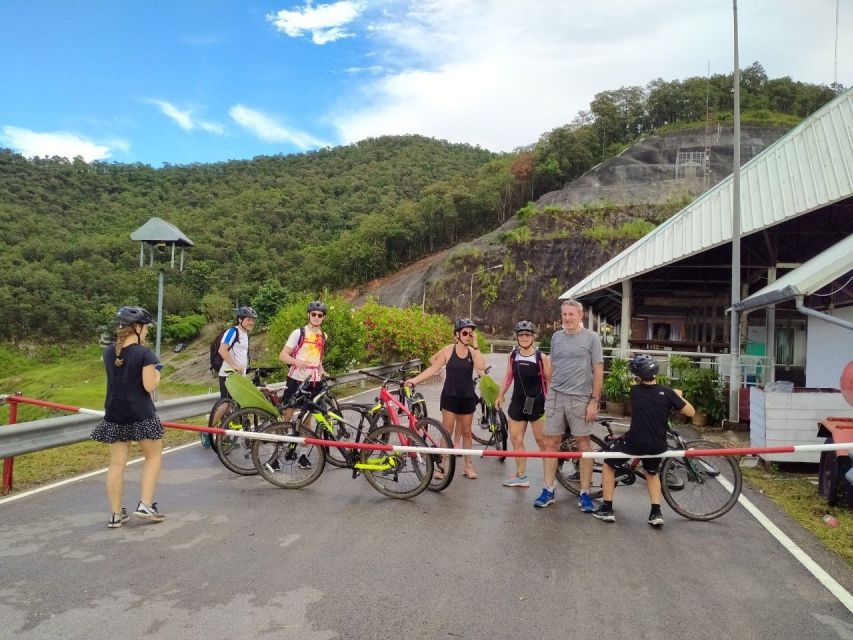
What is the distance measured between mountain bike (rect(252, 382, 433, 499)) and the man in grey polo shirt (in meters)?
1.21

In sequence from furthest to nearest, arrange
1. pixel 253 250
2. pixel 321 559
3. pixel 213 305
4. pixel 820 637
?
pixel 253 250 < pixel 213 305 < pixel 321 559 < pixel 820 637

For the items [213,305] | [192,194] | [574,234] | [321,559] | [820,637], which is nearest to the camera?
[820,637]

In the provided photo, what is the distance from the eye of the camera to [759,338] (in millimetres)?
17906

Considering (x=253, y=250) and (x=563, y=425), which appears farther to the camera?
(x=253, y=250)

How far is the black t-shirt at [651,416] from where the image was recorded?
5164 mm

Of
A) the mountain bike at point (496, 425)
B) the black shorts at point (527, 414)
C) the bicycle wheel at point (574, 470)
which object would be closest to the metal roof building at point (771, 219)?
the mountain bike at point (496, 425)

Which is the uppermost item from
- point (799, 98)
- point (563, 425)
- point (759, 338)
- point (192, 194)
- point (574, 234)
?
point (799, 98)

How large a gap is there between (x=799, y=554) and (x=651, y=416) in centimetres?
143

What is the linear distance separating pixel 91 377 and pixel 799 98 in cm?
10336

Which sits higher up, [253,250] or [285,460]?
[253,250]

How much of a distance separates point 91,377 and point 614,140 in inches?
3163

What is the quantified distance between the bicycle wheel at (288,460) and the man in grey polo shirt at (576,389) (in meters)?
2.24

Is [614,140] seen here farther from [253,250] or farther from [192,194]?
[192,194]

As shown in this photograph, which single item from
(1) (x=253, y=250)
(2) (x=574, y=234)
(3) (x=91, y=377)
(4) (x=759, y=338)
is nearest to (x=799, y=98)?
(2) (x=574, y=234)
